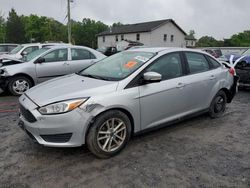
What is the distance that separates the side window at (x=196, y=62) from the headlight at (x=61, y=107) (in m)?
2.25

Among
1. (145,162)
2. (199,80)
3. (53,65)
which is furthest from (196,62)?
(53,65)

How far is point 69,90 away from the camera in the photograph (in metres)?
3.22

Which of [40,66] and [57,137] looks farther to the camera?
[40,66]

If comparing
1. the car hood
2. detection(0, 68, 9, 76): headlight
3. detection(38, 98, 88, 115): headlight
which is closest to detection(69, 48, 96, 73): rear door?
detection(0, 68, 9, 76): headlight

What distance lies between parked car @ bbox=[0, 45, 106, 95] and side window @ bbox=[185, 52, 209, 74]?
426cm

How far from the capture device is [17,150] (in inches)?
137

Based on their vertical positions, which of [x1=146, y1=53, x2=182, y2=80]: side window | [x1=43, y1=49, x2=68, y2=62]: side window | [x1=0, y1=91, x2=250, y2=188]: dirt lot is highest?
[x1=43, y1=49, x2=68, y2=62]: side window

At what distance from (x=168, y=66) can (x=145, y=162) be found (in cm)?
163

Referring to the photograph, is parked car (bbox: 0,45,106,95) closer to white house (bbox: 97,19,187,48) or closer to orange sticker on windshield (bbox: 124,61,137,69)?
orange sticker on windshield (bbox: 124,61,137,69)

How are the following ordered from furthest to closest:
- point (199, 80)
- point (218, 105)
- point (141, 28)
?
1. point (141, 28)
2. point (218, 105)
3. point (199, 80)

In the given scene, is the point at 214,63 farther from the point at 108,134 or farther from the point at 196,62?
the point at 108,134

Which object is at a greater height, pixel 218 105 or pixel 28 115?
pixel 28 115

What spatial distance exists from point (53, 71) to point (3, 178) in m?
4.79

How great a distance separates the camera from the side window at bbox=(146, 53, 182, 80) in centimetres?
373
